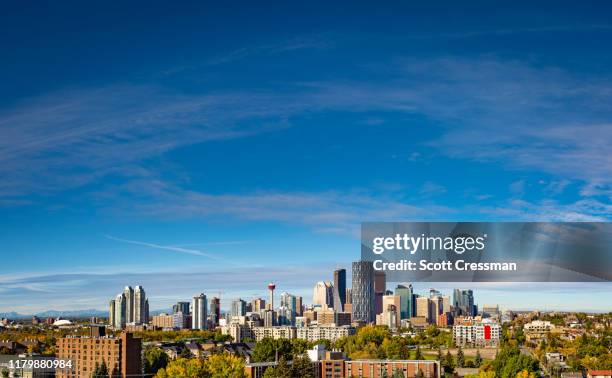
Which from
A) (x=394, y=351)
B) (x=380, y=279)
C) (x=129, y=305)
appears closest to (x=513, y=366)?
(x=394, y=351)

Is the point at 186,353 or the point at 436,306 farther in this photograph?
the point at 436,306

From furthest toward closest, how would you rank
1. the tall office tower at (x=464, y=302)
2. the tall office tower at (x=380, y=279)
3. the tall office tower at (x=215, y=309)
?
1. the tall office tower at (x=215, y=309)
2. the tall office tower at (x=464, y=302)
3. the tall office tower at (x=380, y=279)

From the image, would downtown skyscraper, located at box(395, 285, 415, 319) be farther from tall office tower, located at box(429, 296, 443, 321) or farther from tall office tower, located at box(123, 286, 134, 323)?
tall office tower, located at box(123, 286, 134, 323)

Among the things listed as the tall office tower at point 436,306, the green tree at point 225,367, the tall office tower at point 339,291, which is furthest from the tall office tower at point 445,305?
the green tree at point 225,367

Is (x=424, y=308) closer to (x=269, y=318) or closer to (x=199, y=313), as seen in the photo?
(x=269, y=318)

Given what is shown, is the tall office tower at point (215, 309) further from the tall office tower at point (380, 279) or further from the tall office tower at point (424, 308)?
the tall office tower at point (380, 279)
